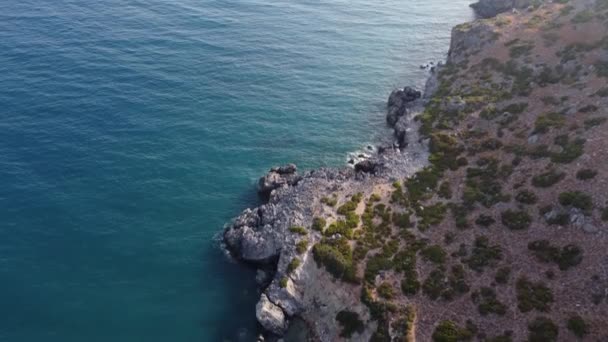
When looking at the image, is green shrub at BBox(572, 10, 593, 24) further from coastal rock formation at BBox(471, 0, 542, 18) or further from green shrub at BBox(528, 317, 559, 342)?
green shrub at BBox(528, 317, 559, 342)

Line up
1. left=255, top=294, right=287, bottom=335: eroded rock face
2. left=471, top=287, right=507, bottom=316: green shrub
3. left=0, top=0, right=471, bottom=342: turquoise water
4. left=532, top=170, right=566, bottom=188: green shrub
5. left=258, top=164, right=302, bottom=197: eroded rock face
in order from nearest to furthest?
left=471, top=287, right=507, bottom=316: green shrub
left=255, top=294, right=287, bottom=335: eroded rock face
left=0, top=0, right=471, bottom=342: turquoise water
left=532, top=170, right=566, bottom=188: green shrub
left=258, top=164, right=302, bottom=197: eroded rock face

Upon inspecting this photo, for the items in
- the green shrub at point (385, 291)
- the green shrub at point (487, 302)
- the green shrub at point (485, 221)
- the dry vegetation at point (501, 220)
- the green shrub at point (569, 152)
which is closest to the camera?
the dry vegetation at point (501, 220)

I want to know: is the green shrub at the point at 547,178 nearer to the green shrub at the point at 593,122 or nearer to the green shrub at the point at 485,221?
the green shrub at the point at 485,221

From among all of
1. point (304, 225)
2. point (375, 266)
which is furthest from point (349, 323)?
point (304, 225)

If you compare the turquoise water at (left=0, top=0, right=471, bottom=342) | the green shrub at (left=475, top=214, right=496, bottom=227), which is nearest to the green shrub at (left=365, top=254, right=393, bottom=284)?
the green shrub at (left=475, top=214, right=496, bottom=227)

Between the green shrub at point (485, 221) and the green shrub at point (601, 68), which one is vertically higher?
the green shrub at point (601, 68)

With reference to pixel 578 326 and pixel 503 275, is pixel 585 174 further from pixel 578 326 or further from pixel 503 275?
pixel 578 326

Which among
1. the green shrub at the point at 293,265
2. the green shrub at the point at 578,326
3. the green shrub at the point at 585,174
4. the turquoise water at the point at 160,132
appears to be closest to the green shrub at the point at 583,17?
the turquoise water at the point at 160,132
